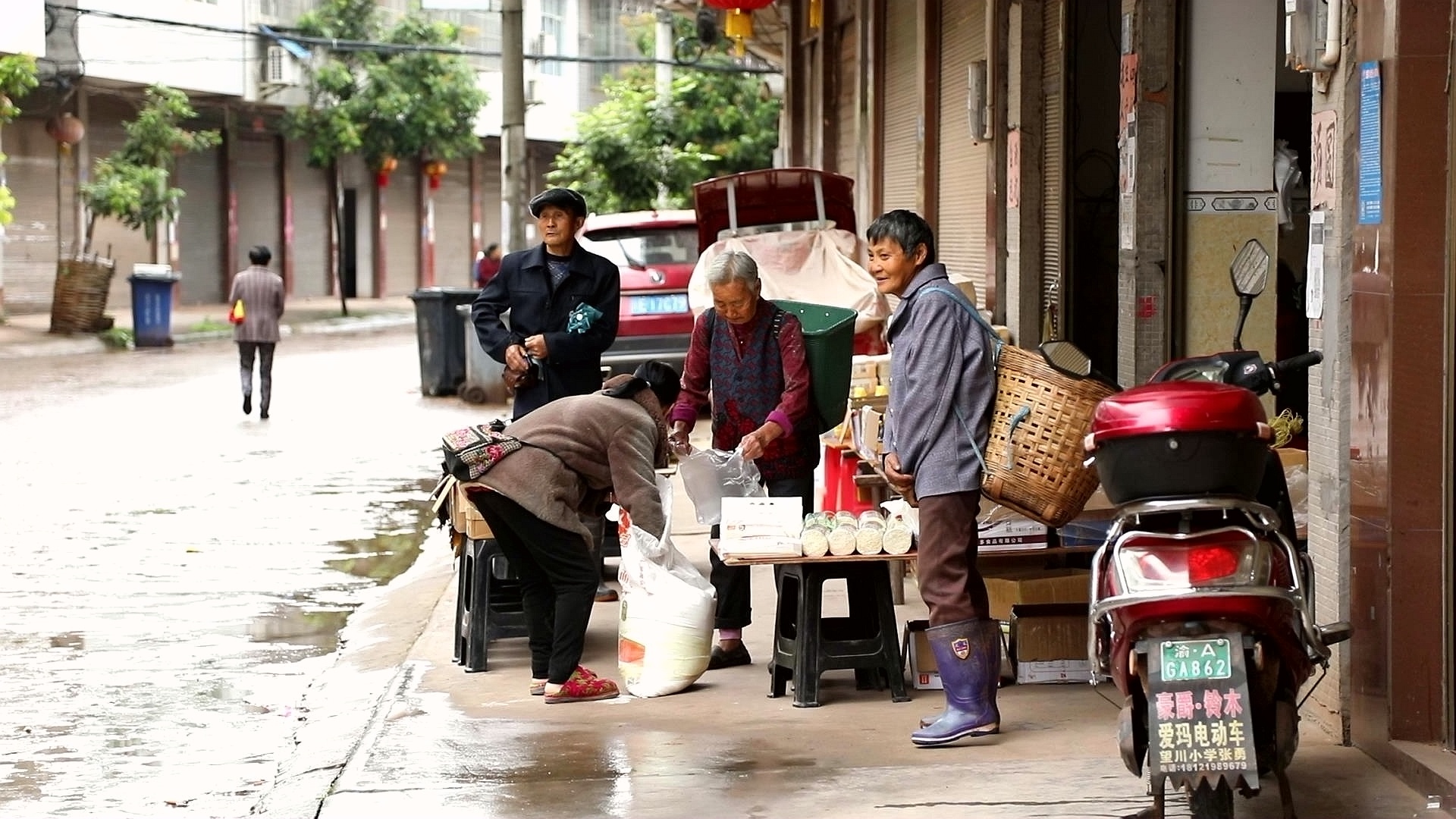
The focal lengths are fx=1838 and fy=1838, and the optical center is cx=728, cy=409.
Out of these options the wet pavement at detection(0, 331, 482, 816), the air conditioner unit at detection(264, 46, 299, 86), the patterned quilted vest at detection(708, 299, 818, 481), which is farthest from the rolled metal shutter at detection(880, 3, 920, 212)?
the air conditioner unit at detection(264, 46, 299, 86)

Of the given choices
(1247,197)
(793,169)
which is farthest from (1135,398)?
(793,169)

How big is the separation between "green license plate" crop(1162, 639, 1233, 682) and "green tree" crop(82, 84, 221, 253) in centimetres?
2673

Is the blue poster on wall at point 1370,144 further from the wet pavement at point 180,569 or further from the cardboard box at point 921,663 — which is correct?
the wet pavement at point 180,569

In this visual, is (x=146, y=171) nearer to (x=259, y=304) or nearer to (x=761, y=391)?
(x=259, y=304)

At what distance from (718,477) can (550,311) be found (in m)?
1.28

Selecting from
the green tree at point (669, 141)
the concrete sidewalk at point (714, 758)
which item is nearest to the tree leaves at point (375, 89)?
the green tree at point (669, 141)

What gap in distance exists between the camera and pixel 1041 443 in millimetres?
5621

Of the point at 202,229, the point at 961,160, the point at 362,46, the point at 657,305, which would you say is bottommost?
the point at 657,305

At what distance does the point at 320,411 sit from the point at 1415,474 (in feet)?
48.5

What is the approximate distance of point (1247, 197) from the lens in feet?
27.3

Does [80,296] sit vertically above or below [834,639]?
above

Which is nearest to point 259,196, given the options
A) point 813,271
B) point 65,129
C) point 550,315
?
point 65,129

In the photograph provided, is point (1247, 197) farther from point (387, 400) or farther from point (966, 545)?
point (387, 400)

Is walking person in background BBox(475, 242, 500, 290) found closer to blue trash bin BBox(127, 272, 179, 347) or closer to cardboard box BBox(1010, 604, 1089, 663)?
blue trash bin BBox(127, 272, 179, 347)
